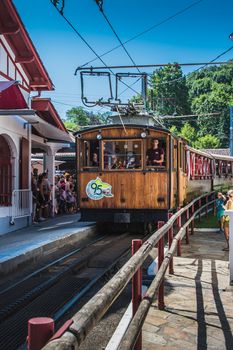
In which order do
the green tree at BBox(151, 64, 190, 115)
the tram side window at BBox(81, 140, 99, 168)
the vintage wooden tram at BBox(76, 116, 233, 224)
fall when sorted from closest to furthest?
the vintage wooden tram at BBox(76, 116, 233, 224)
the tram side window at BBox(81, 140, 99, 168)
the green tree at BBox(151, 64, 190, 115)

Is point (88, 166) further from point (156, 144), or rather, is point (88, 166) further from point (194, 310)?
point (194, 310)

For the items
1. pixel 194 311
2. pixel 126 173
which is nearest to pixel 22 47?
pixel 126 173

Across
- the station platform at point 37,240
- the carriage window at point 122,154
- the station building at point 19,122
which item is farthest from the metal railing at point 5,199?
the carriage window at point 122,154

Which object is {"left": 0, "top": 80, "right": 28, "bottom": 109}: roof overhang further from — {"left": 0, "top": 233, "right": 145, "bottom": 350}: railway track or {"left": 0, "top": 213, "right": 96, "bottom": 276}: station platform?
{"left": 0, "top": 233, "right": 145, "bottom": 350}: railway track

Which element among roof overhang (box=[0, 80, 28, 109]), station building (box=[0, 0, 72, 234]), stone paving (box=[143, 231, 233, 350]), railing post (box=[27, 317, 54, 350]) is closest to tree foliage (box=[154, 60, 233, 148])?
station building (box=[0, 0, 72, 234])

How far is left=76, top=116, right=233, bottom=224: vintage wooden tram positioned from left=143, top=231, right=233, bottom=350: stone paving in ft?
14.4

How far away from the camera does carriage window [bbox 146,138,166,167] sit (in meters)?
13.7

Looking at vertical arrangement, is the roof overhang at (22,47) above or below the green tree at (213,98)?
below

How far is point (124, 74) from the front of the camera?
17.3 metres

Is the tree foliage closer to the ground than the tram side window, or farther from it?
farther from it

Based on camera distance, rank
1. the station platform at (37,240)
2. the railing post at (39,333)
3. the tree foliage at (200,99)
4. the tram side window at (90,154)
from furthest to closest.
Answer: the tree foliage at (200,99) < the tram side window at (90,154) < the station platform at (37,240) < the railing post at (39,333)

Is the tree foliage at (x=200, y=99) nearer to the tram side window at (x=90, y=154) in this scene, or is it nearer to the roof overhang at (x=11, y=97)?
the tram side window at (x=90, y=154)

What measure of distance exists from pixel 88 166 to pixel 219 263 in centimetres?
594

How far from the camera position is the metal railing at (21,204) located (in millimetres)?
14234
